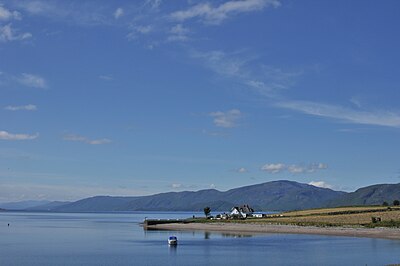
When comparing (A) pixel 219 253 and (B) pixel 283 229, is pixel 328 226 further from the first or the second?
(A) pixel 219 253

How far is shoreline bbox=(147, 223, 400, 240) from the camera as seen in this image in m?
94.4

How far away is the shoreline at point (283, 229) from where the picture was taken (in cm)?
9438

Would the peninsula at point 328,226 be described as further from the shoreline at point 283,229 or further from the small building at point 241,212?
the small building at point 241,212

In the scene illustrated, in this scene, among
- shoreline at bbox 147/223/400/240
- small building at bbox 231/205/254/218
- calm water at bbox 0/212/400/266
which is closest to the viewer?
calm water at bbox 0/212/400/266

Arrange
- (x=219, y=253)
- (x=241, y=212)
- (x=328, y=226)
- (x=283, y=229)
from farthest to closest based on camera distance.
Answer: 1. (x=241, y=212)
2. (x=283, y=229)
3. (x=328, y=226)
4. (x=219, y=253)

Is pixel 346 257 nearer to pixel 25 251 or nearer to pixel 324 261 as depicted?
pixel 324 261

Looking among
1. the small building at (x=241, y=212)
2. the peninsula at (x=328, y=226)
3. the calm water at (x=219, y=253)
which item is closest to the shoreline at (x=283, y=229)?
the peninsula at (x=328, y=226)

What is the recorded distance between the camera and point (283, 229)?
11306 centimetres

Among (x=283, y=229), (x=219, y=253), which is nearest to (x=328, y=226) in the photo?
(x=283, y=229)

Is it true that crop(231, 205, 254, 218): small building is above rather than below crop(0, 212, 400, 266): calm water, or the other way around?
above

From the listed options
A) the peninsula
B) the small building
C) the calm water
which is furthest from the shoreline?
the small building

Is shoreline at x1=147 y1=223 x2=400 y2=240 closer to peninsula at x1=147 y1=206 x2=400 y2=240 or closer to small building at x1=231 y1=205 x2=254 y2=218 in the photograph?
peninsula at x1=147 y1=206 x2=400 y2=240

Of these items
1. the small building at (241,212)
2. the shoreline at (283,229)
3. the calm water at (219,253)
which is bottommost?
the calm water at (219,253)

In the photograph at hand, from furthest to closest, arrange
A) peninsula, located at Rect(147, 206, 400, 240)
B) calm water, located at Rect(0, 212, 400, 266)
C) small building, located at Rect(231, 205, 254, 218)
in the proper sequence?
small building, located at Rect(231, 205, 254, 218) < peninsula, located at Rect(147, 206, 400, 240) < calm water, located at Rect(0, 212, 400, 266)
